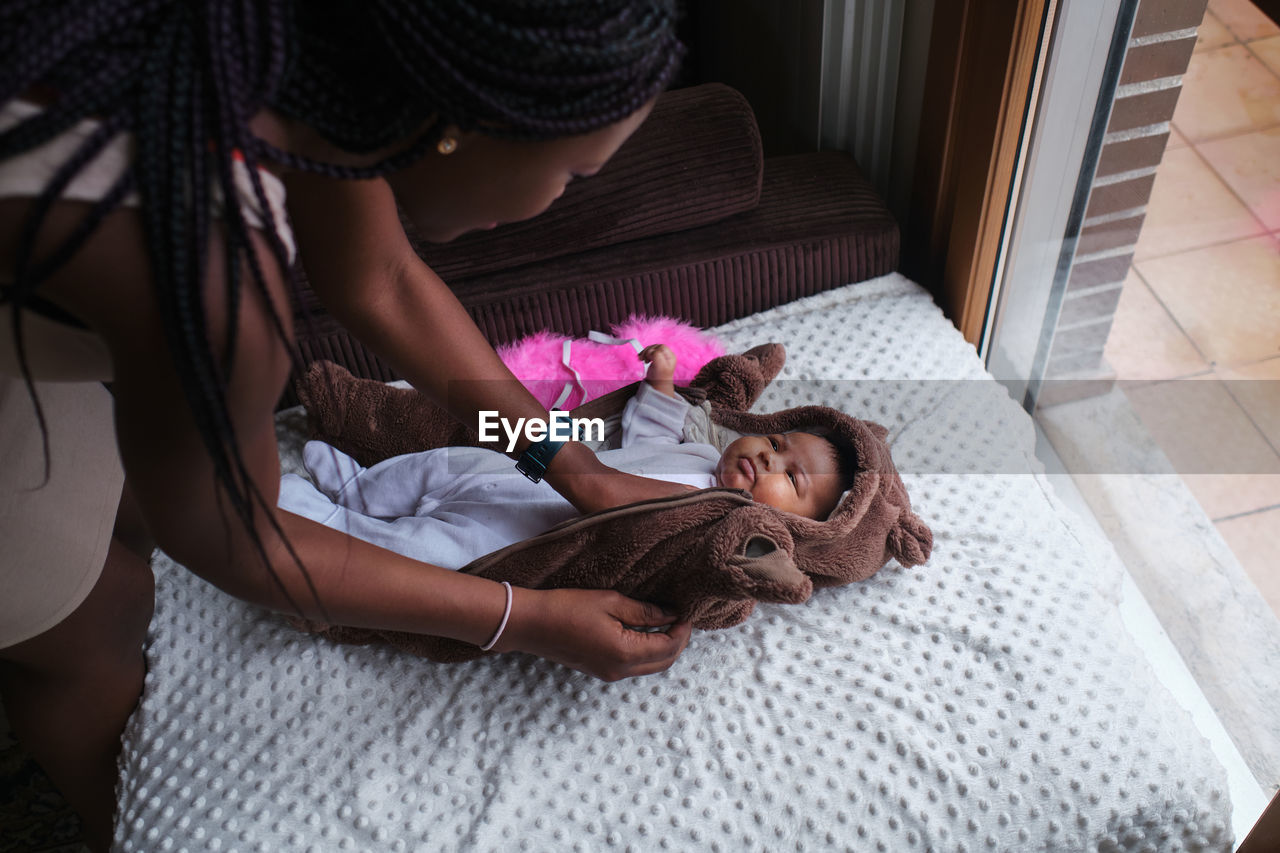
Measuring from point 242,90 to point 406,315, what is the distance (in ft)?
1.69

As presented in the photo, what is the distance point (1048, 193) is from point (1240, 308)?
347 mm

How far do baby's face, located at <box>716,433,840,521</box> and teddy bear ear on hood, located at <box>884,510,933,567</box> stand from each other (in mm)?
115

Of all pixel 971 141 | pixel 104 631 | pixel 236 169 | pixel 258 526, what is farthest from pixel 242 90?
pixel 971 141

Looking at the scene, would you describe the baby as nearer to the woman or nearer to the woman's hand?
the woman's hand

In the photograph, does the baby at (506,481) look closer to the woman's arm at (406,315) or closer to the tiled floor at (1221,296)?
the woman's arm at (406,315)

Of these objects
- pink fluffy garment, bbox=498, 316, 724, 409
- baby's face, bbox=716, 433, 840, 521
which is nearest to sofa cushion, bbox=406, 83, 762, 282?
pink fluffy garment, bbox=498, 316, 724, 409

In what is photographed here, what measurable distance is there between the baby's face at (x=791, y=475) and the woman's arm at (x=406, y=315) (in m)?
0.14

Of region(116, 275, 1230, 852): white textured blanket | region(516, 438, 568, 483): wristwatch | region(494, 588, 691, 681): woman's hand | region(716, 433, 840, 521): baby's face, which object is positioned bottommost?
region(116, 275, 1230, 852): white textured blanket

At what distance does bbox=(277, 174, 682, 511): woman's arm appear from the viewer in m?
0.85

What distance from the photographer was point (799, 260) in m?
1.57

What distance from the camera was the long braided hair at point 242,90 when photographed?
0.46 metres

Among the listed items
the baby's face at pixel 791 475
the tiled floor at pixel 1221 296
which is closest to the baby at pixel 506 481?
the baby's face at pixel 791 475

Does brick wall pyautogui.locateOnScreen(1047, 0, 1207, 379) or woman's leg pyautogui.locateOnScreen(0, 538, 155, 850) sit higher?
brick wall pyautogui.locateOnScreen(1047, 0, 1207, 379)

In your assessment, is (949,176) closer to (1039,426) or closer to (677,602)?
(1039,426)
